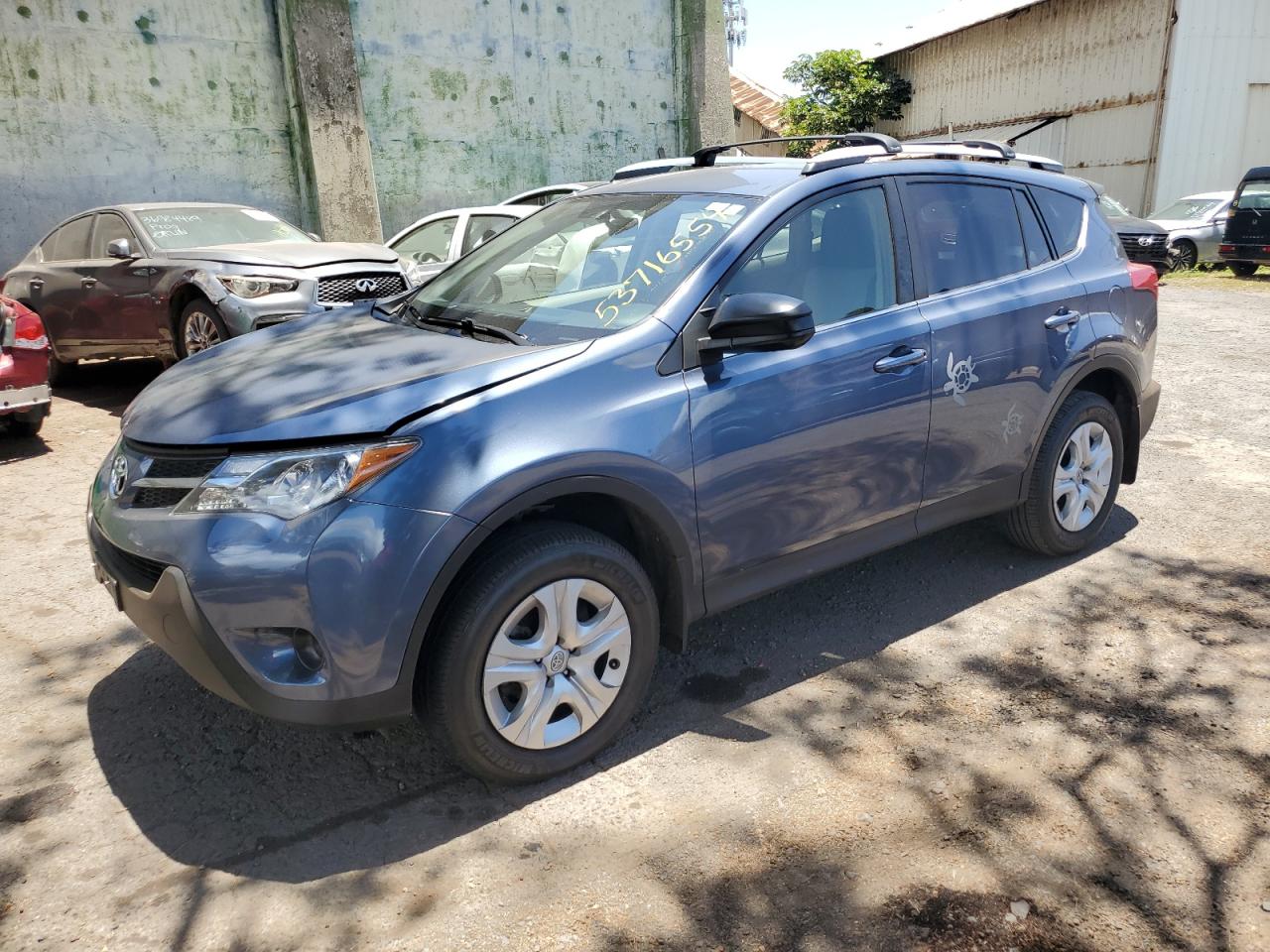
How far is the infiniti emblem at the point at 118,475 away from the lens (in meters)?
3.05

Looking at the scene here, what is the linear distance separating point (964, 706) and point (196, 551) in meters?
2.51

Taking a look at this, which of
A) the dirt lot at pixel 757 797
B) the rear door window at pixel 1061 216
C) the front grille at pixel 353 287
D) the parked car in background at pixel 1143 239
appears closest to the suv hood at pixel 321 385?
the dirt lot at pixel 757 797

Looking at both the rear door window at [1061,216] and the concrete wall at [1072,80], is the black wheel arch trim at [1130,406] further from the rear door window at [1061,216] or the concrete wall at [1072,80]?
the concrete wall at [1072,80]

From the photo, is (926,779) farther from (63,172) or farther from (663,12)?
(663,12)

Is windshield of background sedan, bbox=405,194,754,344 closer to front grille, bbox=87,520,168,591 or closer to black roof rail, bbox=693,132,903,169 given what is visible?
black roof rail, bbox=693,132,903,169

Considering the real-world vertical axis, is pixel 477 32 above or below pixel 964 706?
above

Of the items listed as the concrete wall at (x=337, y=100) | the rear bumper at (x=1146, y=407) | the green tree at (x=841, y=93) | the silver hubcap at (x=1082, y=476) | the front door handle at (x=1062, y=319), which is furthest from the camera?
the green tree at (x=841, y=93)

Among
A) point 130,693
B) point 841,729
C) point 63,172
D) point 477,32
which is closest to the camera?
point 841,729

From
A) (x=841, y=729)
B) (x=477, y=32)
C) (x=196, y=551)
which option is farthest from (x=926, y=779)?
(x=477, y=32)

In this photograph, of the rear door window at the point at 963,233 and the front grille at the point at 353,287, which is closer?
the rear door window at the point at 963,233

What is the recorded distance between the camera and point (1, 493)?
19.4 ft

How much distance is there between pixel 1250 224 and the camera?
15578 mm

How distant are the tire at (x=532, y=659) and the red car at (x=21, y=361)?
5173 mm

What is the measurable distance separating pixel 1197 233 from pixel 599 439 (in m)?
17.6
